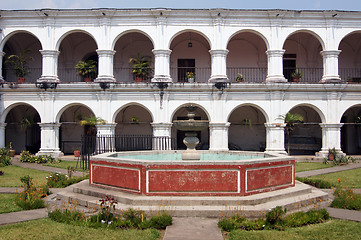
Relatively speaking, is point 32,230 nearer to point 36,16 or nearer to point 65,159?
point 65,159

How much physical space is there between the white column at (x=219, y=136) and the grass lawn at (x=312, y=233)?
464 inches

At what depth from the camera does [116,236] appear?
19.3 feet

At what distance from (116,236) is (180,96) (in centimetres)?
1313

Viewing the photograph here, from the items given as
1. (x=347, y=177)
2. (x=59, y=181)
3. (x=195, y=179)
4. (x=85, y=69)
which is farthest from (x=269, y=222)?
(x=85, y=69)

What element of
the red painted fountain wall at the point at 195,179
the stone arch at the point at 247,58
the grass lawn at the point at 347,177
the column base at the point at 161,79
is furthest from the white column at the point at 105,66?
the grass lawn at the point at 347,177

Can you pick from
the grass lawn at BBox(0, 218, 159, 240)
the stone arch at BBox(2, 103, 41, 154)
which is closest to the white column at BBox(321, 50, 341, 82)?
the grass lawn at BBox(0, 218, 159, 240)

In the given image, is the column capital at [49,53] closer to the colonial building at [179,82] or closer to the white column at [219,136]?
the colonial building at [179,82]

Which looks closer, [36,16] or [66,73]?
[36,16]

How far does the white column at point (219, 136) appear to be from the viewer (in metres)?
18.4

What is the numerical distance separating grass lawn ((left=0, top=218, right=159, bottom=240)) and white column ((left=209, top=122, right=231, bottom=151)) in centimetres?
1248

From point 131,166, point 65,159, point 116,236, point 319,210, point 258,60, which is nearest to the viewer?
point 116,236

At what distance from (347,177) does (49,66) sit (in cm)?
1632

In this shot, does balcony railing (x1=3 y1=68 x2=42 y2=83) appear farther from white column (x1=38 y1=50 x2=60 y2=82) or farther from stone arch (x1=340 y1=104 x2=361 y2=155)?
stone arch (x1=340 y1=104 x2=361 y2=155)

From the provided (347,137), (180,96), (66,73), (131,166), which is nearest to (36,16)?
(66,73)
